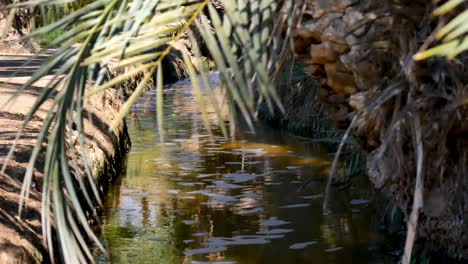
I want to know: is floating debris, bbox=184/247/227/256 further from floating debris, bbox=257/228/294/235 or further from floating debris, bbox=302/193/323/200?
floating debris, bbox=302/193/323/200

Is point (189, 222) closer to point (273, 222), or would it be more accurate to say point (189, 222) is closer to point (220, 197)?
point (273, 222)

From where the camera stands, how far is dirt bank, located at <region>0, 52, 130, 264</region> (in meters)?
3.62

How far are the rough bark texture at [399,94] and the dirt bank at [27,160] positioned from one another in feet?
3.36

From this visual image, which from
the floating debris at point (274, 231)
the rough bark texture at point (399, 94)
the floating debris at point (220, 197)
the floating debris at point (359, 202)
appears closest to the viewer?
the rough bark texture at point (399, 94)

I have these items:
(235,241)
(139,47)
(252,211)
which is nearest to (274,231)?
(235,241)

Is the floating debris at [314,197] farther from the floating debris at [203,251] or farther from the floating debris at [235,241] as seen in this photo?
the floating debris at [203,251]

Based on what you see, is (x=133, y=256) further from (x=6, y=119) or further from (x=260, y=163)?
(x=260, y=163)

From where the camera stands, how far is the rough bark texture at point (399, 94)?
319 cm

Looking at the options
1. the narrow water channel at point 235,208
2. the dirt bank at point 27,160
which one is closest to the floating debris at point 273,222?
the narrow water channel at point 235,208

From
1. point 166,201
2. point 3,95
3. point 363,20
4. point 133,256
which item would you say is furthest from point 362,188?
point 363,20

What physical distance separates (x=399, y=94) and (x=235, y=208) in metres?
3.28

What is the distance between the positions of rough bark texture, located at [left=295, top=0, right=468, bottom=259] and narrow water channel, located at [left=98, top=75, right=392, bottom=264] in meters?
1.00

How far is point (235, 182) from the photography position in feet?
24.8

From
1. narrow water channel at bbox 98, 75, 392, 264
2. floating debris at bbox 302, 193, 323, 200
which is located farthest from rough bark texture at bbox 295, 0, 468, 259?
floating debris at bbox 302, 193, 323, 200
